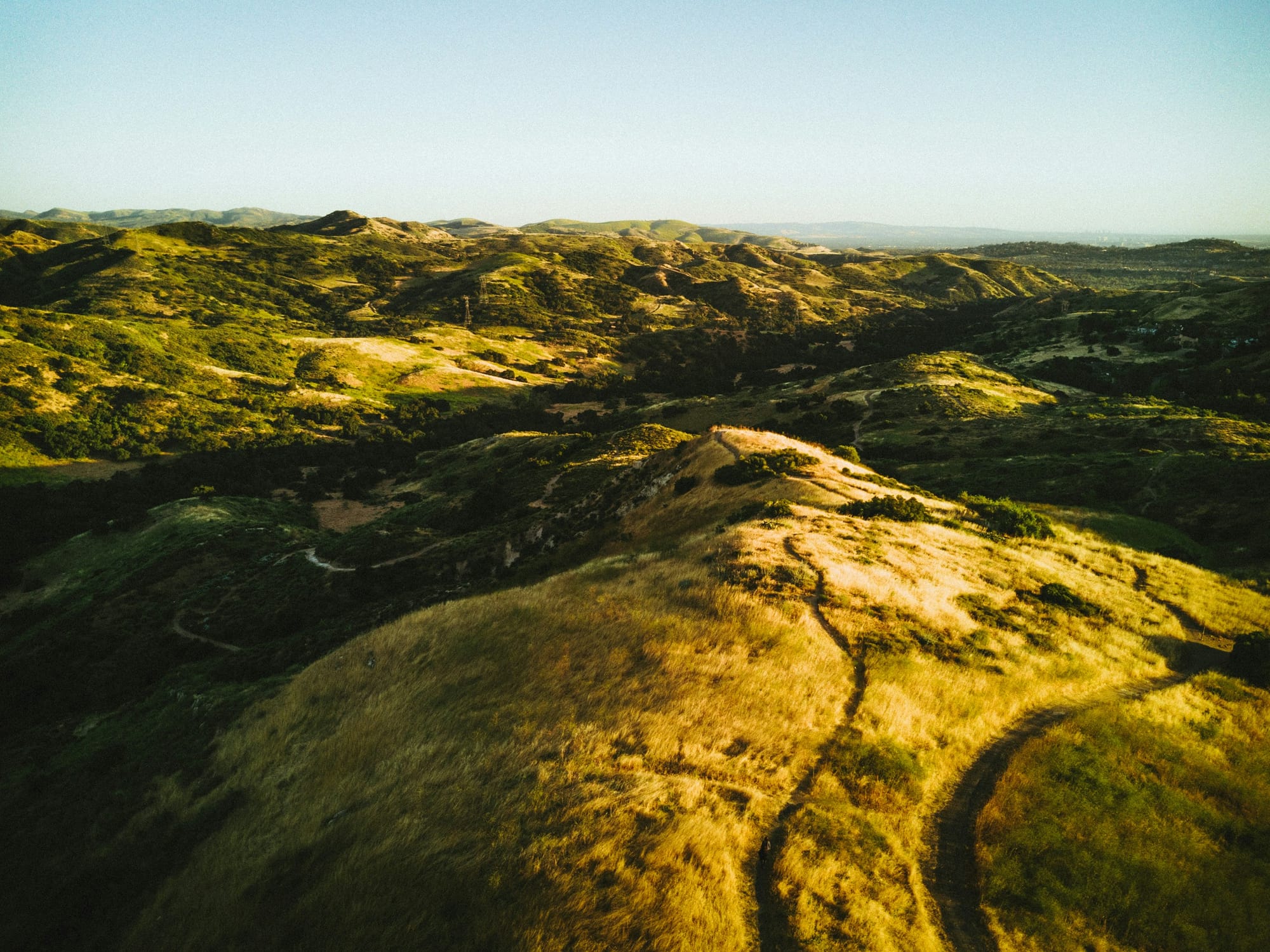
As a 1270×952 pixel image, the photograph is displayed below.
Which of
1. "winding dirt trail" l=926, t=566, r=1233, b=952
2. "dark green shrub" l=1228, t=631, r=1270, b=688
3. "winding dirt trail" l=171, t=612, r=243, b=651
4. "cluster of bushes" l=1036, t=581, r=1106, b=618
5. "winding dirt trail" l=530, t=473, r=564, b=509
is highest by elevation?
"winding dirt trail" l=926, t=566, r=1233, b=952

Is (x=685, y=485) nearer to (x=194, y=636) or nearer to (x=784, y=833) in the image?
(x=784, y=833)

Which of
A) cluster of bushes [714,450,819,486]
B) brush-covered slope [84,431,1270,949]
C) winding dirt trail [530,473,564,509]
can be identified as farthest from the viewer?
winding dirt trail [530,473,564,509]

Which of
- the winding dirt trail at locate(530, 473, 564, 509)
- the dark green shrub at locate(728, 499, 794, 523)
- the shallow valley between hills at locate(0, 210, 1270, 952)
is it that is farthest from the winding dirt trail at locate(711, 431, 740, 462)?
the winding dirt trail at locate(530, 473, 564, 509)

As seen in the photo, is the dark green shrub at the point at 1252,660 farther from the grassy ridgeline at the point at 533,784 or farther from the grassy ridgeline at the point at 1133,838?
the grassy ridgeline at the point at 533,784

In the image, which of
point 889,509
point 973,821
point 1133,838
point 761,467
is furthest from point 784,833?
point 761,467

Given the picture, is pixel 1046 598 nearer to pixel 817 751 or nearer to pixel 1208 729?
pixel 1208 729

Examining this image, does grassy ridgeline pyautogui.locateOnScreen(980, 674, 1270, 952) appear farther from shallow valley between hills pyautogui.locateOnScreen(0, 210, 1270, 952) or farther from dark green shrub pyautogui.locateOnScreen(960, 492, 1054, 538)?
dark green shrub pyautogui.locateOnScreen(960, 492, 1054, 538)

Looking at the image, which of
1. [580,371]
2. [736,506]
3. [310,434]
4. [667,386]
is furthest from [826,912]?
[580,371]
